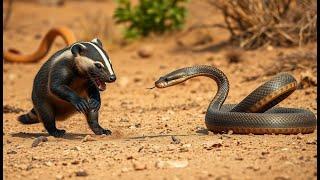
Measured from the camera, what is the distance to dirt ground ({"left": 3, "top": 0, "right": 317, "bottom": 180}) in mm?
5707

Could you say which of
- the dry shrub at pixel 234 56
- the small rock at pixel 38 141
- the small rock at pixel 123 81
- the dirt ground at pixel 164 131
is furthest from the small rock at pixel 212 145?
the dry shrub at pixel 234 56

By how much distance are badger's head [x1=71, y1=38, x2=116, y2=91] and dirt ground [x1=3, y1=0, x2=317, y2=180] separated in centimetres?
56

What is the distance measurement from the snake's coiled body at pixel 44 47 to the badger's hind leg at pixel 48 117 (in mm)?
3440

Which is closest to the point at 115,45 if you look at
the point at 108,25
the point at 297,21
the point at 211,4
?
the point at 108,25

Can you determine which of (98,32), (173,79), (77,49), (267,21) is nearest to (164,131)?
(173,79)

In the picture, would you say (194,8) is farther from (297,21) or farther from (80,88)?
(80,88)

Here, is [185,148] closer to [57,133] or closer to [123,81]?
[57,133]

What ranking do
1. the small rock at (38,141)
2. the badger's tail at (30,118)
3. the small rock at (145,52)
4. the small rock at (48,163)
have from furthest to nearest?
1. the small rock at (145,52)
2. the badger's tail at (30,118)
3. the small rock at (38,141)
4. the small rock at (48,163)

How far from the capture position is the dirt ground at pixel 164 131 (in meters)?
5.71

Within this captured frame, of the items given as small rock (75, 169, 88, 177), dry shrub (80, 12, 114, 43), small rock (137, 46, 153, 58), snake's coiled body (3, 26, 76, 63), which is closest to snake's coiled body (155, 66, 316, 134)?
small rock (75, 169, 88, 177)

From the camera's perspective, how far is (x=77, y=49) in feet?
23.6

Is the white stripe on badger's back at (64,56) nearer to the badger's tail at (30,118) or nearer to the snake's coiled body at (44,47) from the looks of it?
the badger's tail at (30,118)

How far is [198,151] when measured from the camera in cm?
626

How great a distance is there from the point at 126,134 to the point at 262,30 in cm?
562
